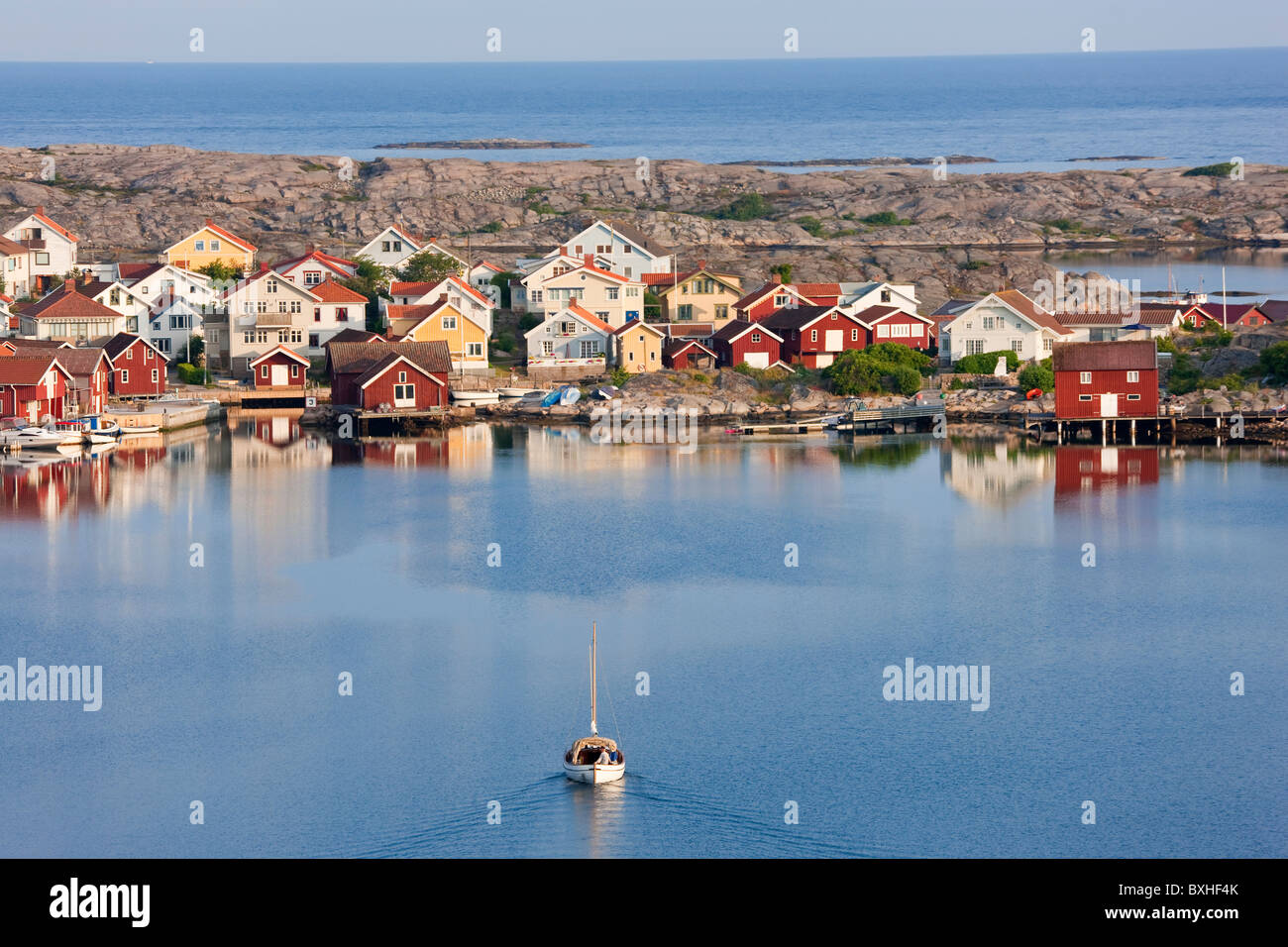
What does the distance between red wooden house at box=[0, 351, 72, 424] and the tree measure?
40.2 feet

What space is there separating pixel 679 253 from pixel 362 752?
1581 inches

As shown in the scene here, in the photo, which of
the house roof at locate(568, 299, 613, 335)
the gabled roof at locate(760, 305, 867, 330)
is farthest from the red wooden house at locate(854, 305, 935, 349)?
the house roof at locate(568, 299, 613, 335)

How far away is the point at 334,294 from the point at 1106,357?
18257 mm

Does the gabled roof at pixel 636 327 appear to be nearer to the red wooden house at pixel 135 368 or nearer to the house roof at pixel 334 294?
the house roof at pixel 334 294

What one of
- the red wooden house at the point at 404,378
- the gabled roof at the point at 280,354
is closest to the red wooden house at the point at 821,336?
the red wooden house at the point at 404,378

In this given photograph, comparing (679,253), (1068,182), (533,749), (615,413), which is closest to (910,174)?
(1068,182)

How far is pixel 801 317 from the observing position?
4459 centimetres

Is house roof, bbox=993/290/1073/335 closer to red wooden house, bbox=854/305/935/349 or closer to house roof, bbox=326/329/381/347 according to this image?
red wooden house, bbox=854/305/935/349

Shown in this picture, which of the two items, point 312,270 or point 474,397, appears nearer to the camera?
point 474,397

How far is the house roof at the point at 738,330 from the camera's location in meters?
44.2

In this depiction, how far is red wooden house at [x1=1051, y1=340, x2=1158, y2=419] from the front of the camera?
1531 inches

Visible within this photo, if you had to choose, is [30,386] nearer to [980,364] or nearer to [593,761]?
[980,364]

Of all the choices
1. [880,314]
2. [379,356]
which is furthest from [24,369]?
[880,314]
